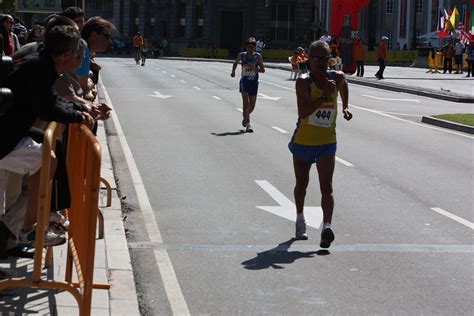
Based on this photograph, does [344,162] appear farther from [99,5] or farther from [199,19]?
[99,5]

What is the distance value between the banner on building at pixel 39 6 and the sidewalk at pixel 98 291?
19.9 metres

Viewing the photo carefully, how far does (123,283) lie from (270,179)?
7.18 metres

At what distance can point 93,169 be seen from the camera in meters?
5.96

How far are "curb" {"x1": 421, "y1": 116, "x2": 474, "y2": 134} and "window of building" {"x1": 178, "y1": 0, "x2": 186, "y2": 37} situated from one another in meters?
82.9

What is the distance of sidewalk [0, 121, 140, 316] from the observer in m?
7.08

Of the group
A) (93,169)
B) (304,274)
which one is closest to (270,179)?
(304,274)

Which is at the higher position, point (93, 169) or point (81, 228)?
point (93, 169)

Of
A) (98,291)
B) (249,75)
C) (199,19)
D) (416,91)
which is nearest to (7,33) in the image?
(249,75)

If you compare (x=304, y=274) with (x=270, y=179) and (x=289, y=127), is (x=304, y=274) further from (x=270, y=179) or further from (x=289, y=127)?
(x=289, y=127)

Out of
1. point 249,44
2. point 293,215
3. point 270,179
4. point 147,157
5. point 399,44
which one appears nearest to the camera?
point 293,215

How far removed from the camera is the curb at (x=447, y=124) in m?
24.3

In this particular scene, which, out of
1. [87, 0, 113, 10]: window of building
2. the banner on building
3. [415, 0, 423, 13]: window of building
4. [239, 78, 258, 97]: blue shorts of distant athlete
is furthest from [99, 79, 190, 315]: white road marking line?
[87, 0, 113, 10]: window of building

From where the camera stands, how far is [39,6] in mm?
29453

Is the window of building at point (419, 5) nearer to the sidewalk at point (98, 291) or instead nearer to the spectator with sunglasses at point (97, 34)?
the spectator with sunglasses at point (97, 34)
